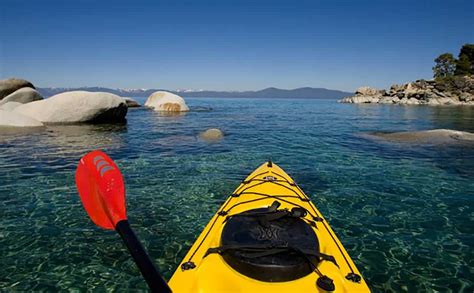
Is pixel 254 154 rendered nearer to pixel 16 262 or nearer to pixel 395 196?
pixel 395 196

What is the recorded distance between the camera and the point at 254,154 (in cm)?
1370

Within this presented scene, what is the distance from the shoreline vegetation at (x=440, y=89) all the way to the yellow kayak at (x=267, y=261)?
7900 cm

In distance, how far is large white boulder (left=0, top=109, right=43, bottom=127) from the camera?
19.0 meters

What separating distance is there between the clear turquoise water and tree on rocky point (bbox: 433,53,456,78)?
326 ft

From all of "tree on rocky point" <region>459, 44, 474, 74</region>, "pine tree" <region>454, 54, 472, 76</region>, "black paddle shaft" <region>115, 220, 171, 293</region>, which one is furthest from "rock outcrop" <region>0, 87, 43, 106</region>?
"tree on rocky point" <region>459, 44, 474, 74</region>

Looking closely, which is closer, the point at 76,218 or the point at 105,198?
the point at 105,198

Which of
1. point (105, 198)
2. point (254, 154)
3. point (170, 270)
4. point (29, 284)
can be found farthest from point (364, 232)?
point (254, 154)

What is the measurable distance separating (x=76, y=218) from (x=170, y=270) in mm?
3191

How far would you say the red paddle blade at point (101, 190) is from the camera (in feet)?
9.16

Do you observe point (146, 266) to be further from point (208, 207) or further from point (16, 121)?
point (16, 121)

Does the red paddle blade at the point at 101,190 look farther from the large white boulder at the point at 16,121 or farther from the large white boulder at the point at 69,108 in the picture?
the large white boulder at the point at 69,108

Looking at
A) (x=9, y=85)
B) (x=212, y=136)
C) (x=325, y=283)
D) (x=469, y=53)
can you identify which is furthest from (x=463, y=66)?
(x=325, y=283)

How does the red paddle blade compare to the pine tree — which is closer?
the red paddle blade

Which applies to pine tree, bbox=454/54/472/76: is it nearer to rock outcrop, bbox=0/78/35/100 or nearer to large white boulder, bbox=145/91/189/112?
large white boulder, bbox=145/91/189/112
